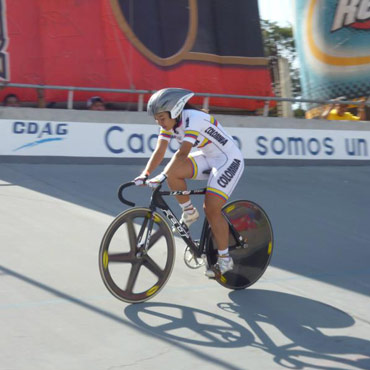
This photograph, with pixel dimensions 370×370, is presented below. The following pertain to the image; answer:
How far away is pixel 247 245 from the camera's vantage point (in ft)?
20.8

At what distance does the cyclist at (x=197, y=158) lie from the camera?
550 cm

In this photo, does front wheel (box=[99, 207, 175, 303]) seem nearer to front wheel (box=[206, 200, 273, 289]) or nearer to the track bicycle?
the track bicycle

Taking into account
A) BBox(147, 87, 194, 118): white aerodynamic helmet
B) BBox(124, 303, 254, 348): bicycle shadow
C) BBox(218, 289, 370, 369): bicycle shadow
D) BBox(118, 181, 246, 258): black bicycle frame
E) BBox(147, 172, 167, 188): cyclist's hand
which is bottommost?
BBox(218, 289, 370, 369): bicycle shadow

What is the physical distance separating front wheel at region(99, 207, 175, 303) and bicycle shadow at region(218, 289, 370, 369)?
611 mm

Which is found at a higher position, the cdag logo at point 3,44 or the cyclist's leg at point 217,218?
the cdag logo at point 3,44

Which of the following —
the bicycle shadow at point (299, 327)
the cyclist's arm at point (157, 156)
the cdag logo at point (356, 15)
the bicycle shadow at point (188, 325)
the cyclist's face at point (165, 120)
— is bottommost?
the bicycle shadow at point (299, 327)

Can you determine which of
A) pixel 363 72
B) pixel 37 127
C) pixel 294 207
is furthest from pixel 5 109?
pixel 363 72

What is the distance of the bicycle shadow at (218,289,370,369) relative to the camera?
4.78 m

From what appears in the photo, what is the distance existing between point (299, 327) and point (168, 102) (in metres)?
2.02

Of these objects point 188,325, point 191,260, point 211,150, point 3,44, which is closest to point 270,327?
point 188,325

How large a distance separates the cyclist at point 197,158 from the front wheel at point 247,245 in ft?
0.72

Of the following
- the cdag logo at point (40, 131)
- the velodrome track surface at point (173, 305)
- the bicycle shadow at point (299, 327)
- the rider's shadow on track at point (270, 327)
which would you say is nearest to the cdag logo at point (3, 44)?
the cdag logo at point (40, 131)

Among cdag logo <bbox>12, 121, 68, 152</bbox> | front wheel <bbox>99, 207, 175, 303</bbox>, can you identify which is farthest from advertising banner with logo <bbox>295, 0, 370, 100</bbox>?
front wheel <bbox>99, 207, 175, 303</bbox>

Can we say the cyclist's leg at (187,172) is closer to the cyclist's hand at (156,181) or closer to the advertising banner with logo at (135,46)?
the cyclist's hand at (156,181)
